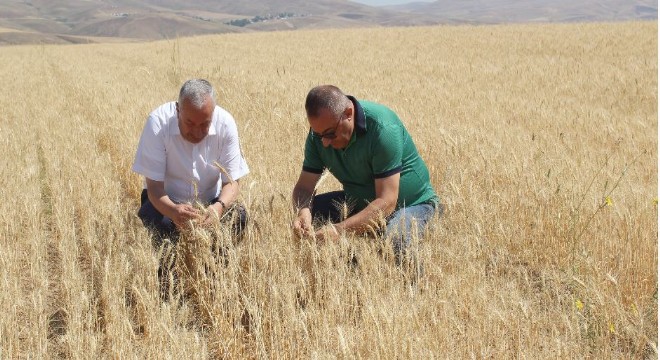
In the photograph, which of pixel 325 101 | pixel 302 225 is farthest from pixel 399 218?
pixel 325 101

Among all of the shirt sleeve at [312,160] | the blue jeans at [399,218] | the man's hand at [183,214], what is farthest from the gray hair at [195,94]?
the blue jeans at [399,218]

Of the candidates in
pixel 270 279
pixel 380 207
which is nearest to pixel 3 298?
pixel 270 279

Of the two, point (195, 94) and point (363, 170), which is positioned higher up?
point (195, 94)

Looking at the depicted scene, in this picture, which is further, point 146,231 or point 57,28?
point 57,28

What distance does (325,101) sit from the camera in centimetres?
318

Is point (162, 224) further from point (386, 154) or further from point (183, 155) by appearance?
point (386, 154)

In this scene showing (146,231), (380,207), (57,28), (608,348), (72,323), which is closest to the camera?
(608,348)

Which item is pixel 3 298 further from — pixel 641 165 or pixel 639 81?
pixel 639 81

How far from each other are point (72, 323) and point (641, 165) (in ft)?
17.2

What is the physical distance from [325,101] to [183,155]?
1.05 metres

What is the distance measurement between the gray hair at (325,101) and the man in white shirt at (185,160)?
1.91ft

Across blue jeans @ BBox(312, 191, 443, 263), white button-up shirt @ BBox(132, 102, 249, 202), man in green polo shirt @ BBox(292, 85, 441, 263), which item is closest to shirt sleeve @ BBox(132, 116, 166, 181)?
white button-up shirt @ BBox(132, 102, 249, 202)

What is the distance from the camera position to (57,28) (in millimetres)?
188375

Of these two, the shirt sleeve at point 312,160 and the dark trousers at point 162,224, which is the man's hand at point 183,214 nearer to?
the dark trousers at point 162,224
